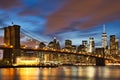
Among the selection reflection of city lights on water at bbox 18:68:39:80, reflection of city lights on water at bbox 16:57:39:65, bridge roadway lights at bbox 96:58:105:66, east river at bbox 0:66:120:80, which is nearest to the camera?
reflection of city lights on water at bbox 18:68:39:80

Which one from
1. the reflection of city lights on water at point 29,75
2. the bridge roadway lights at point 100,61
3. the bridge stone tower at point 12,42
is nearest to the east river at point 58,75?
the reflection of city lights on water at point 29,75

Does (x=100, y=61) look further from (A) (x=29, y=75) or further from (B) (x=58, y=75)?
(A) (x=29, y=75)

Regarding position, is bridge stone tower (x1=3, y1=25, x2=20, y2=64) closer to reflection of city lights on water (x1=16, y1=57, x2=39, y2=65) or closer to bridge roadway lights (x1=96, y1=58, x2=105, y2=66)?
reflection of city lights on water (x1=16, y1=57, x2=39, y2=65)

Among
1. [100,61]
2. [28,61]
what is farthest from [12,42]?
[100,61]

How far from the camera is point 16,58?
95.2 metres

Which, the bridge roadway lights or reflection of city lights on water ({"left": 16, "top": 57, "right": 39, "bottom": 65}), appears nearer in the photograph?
reflection of city lights on water ({"left": 16, "top": 57, "right": 39, "bottom": 65})

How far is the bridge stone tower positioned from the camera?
9262cm

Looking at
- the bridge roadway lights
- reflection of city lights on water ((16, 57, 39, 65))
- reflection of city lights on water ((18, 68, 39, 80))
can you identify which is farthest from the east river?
the bridge roadway lights

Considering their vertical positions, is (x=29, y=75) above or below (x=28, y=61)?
below

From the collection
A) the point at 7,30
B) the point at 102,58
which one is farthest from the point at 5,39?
the point at 102,58

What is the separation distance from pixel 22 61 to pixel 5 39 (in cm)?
756

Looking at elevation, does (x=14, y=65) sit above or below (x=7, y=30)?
below

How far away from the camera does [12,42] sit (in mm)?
97688

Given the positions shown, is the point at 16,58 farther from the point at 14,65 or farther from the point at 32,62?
the point at 32,62
